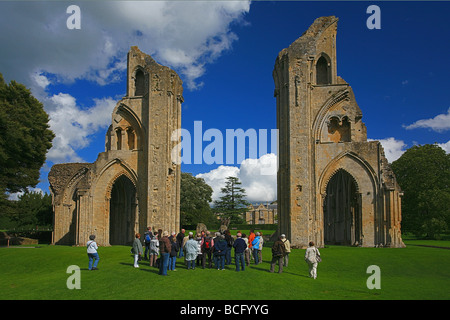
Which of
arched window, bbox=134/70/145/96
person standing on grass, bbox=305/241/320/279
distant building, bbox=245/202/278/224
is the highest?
arched window, bbox=134/70/145/96

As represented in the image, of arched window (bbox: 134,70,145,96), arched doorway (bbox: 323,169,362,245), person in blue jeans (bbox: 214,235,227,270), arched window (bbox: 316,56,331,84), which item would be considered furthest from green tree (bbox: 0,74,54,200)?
arched doorway (bbox: 323,169,362,245)

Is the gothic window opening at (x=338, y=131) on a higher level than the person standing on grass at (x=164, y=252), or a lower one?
higher

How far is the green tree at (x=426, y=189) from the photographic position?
38.3m

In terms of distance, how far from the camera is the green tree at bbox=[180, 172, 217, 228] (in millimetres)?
A: 57562

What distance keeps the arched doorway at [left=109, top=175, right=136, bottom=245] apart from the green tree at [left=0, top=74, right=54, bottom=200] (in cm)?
671

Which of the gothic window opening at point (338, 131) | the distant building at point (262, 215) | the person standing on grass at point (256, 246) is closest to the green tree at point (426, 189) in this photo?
the gothic window opening at point (338, 131)

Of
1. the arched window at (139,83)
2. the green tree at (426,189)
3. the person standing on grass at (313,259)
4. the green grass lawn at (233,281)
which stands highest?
the arched window at (139,83)

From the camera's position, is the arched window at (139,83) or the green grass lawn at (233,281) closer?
the green grass lawn at (233,281)

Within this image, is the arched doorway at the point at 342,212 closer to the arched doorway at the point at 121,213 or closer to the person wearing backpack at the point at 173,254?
the person wearing backpack at the point at 173,254

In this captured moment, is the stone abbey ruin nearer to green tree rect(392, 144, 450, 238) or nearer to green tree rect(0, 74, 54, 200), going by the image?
green tree rect(0, 74, 54, 200)

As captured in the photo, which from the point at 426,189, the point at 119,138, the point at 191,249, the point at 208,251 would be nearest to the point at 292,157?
the point at 208,251
